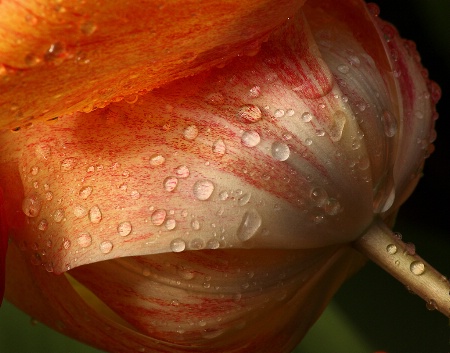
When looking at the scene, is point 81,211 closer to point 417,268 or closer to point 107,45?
point 107,45

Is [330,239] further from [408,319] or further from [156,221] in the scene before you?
[408,319]

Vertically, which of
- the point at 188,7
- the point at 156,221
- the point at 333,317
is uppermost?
the point at 188,7

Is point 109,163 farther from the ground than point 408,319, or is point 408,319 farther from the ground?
point 109,163

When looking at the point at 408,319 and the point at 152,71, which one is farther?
the point at 408,319

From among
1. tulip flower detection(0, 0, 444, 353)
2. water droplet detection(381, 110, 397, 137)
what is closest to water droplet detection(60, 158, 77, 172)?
tulip flower detection(0, 0, 444, 353)

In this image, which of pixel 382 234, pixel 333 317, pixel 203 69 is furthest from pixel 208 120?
pixel 333 317

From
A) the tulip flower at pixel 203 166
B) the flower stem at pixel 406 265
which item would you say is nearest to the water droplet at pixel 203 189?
the tulip flower at pixel 203 166

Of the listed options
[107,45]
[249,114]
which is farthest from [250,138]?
[107,45]

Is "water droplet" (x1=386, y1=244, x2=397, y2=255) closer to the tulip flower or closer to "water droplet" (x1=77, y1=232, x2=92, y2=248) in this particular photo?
the tulip flower
